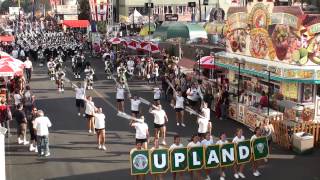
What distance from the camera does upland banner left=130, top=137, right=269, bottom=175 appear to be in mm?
13156

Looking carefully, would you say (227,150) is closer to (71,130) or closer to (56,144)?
(56,144)

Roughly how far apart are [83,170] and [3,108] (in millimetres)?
5728

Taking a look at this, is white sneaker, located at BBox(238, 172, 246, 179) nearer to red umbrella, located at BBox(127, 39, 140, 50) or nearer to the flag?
red umbrella, located at BBox(127, 39, 140, 50)

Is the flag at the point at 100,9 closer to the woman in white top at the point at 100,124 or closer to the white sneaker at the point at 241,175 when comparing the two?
the woman in white top at the point at 100,124

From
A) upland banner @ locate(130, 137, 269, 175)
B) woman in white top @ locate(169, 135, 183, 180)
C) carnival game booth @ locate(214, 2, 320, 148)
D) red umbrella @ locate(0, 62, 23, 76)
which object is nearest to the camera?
upland banner @ locate(130, 137, 269, 175)

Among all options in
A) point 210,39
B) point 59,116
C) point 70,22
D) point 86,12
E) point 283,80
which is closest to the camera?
point 283,80

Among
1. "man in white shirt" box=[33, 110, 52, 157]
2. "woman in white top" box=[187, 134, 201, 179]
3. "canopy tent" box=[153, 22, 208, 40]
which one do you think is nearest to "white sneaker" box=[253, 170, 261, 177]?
"woman in white top" box=[187, 134, 201, 179]

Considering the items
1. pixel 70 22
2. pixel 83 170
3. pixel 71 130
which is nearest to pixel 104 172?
pixel 83 170

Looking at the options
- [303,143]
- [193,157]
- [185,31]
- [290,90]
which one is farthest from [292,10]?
[185,31]

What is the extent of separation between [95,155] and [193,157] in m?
4.43

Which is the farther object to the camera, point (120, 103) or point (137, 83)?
point (137, 83)

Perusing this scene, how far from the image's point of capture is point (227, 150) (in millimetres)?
14016

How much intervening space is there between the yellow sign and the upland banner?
6271 millimetres

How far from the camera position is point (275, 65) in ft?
67.6
